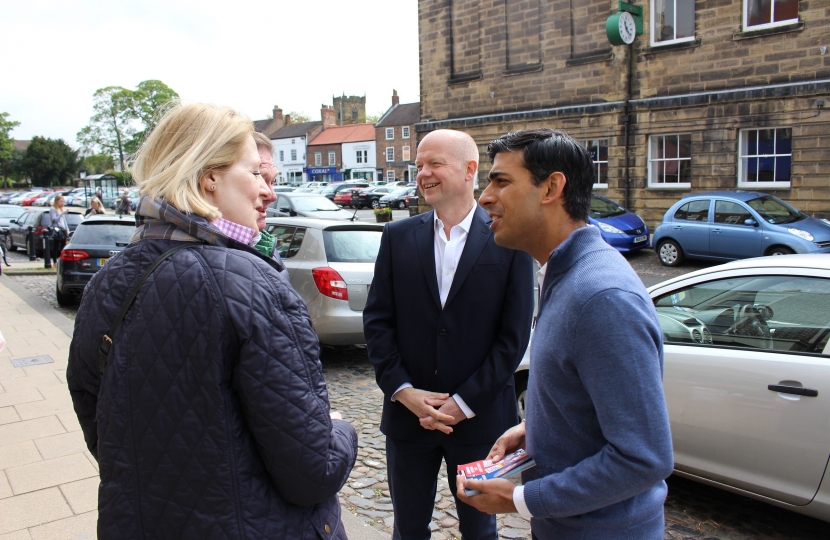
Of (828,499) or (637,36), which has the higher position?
(637,36)

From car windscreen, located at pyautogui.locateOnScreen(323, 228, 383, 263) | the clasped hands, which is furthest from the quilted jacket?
car windscreen, located at pyautogui.locateOnScreen(323, 228, 383, 263)

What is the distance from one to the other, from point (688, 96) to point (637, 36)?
2567mm

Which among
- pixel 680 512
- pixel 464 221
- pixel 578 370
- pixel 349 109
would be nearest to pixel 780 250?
pixel 680 512

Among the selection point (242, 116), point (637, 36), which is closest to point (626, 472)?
point (242, 116)

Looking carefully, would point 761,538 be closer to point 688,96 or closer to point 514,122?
point 688,96

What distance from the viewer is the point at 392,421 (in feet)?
9.01

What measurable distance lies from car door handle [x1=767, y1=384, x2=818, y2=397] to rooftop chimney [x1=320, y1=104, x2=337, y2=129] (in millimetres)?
84047

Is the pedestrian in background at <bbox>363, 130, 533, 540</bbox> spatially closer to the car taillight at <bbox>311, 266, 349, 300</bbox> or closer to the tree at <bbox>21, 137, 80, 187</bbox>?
the car taillight at <bbox>311, 266, 349, 300</bbox>

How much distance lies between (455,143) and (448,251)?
476mm

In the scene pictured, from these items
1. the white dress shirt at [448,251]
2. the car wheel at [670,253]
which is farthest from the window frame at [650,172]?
the white dress shirt at [448,251]

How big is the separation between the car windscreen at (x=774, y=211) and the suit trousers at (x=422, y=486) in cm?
1312

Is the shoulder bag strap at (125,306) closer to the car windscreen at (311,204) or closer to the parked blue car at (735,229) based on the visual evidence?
the parked blue car at (735,229)

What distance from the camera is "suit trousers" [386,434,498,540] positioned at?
2695mm

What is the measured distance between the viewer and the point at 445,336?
8.71 ft
